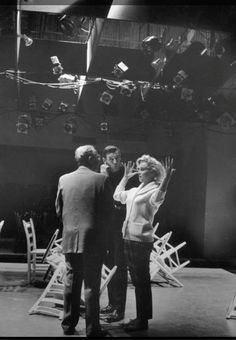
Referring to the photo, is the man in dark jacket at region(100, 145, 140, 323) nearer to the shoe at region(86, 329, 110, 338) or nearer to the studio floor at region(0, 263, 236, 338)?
the studio floor at region(0, 263, 236, 338)

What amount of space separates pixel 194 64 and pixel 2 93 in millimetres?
2751

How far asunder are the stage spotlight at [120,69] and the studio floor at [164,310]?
2.87 m

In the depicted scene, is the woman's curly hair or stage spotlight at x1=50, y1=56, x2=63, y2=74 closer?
the woman's curly hair

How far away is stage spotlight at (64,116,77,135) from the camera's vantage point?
5508 millimetres

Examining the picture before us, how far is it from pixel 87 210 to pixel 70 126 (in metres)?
2.34

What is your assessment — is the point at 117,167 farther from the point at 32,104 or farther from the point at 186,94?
the point at 186,94

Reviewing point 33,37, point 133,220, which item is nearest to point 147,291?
point 133,220

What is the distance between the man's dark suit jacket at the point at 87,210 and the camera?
3.33 m

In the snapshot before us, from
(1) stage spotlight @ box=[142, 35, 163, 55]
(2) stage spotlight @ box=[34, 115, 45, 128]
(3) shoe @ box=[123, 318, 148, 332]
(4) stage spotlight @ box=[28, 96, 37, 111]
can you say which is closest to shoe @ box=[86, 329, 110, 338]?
(3) shoe @ box=[123, 318, 148, 332]

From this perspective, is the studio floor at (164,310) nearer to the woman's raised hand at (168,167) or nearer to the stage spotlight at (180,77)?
the woman's raised hand at (168,167)

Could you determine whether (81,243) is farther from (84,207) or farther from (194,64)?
(194,64)

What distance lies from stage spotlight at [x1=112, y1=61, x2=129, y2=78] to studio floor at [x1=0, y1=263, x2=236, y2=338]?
2.87 metres

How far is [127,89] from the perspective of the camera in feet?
23.0

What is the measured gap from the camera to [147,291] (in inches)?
140
